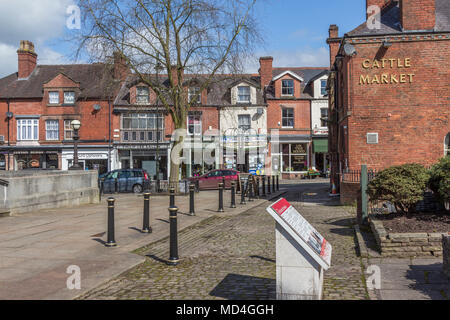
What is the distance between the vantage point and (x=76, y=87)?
124 ft

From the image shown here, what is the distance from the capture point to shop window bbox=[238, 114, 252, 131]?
38469 millimetres

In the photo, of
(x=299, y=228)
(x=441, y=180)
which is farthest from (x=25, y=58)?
(x=299, y=228)

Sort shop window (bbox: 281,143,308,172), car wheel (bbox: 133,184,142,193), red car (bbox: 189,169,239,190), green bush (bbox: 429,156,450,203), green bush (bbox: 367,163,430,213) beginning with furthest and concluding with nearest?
1. shop window (bbox: 281,143,308,172)
2. red car (bbox: 189,169,239,190)
3. car wheel (bbox: 133,184,142,193)
4. green bush (bbox: 367,163,430,213)
5. green bush (bbox: 429,156,450,203)

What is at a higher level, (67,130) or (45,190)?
(67,130)

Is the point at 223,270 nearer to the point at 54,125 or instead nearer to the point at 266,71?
the point at 54,125

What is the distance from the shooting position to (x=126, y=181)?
2650cm

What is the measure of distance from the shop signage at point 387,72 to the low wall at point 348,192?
3.99 meters

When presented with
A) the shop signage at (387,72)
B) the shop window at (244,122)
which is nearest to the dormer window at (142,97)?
the shop window at (244,122)

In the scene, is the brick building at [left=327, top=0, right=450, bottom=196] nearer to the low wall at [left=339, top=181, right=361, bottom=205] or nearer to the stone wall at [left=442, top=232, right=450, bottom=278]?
the low wall at [left=339, top=181, right=361, bottom=205]

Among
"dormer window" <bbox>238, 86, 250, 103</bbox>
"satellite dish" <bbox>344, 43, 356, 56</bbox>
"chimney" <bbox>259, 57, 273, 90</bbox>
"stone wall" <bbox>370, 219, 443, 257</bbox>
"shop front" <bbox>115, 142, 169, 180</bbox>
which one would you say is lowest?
"stone wall" <bbox>370, 219, 443, 257</bbox>

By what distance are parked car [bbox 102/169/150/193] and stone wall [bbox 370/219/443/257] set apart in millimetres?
Result: 20465

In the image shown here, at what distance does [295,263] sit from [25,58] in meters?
41.2

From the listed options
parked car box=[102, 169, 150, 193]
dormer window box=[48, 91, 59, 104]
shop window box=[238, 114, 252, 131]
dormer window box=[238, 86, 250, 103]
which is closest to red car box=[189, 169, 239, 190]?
parked car box=[102, 169, 150, 193]
